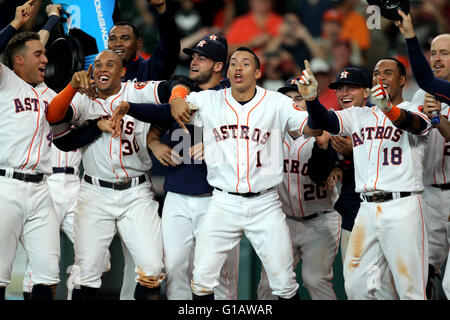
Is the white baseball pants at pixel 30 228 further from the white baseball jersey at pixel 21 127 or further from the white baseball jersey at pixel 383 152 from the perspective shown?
the white baseball jersey at pixel 383 152

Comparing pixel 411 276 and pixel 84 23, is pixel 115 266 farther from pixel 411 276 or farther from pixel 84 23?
pixel 411 276

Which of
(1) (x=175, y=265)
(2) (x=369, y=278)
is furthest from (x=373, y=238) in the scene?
(1) (x=175, y=265)

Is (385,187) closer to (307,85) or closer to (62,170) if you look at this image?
(307,85)

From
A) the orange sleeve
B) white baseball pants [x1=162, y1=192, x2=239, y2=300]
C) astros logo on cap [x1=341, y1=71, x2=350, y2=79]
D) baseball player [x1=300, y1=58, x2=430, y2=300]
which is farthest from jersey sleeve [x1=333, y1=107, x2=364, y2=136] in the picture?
the orange sleeve

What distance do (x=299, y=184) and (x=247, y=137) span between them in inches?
36.0

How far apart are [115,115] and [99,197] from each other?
665mm

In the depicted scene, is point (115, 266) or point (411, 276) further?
point (115, 266)

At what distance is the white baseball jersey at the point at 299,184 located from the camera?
545 centimetres

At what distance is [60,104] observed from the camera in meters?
4.70

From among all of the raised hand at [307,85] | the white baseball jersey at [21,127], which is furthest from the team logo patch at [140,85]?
the raised hand at [307,85]

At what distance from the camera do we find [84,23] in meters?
5.84

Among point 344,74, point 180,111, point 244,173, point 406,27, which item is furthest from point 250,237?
point 406,27

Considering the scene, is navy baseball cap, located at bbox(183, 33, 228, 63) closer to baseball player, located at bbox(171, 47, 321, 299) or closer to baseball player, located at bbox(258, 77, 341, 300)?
baseball player, located at bbox(171, 47, 321, 299)

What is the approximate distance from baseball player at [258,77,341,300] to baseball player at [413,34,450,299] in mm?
792
